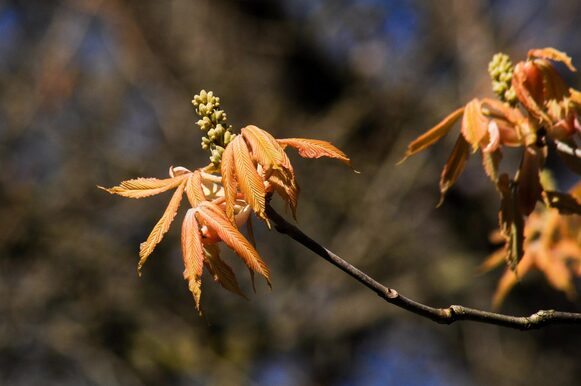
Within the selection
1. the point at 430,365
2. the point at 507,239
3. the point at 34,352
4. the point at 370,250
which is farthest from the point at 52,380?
the point at 507,239

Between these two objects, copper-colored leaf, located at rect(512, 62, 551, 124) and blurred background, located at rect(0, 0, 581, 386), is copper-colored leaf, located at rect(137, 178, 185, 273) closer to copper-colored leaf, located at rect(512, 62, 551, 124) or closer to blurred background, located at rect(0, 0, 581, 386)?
copper-colored leaf, located at rect(512, 62, 551, 124)

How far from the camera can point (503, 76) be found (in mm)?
1301

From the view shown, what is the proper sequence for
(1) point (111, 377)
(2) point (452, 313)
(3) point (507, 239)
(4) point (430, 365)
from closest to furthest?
(2) point (452, 313) < (3) point (507, 239) < (1) point (111, 377) < (4) point (430, 365)

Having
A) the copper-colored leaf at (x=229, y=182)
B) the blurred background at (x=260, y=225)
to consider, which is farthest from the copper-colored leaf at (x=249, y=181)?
the blurred background at (x=260, y=225)

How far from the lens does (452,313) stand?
41.1 inches

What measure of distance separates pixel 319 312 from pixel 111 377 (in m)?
1.54

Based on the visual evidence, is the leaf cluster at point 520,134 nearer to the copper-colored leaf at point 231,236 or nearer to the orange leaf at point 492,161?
the orange leaf at point 492,161

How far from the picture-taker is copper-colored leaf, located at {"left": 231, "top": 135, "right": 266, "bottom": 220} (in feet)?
3.16

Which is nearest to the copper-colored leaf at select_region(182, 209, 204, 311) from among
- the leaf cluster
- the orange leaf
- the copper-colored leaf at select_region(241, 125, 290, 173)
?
the copper-colored leaf at select_region(241, 125, 290, 173)

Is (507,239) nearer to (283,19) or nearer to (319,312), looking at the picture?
(319,312)

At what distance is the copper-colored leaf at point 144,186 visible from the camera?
42.0 inches

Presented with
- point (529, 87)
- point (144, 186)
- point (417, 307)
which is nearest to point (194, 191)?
point (144, 186)

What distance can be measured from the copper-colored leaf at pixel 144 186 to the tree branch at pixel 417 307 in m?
0.15

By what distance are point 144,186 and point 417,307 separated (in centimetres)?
43
